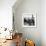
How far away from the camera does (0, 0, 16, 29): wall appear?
4.48 m

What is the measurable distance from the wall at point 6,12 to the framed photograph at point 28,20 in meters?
0.79

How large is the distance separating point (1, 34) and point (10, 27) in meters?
0.45

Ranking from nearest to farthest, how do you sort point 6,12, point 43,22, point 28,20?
point 6,12
point 43,22
point 28,20

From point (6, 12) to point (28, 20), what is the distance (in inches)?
43.4

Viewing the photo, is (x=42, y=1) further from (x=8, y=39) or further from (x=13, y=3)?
(x=8, y=39)

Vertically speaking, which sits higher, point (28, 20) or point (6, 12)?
point (6, 12)

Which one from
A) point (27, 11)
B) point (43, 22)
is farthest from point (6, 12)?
point (43, 22)

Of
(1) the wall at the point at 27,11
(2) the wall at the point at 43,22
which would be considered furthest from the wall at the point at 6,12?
(2) the wall at the point at 43,22

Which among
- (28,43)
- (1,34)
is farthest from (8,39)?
(28,43)

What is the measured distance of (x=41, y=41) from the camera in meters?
5.17

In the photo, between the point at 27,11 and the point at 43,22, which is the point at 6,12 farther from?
the point at 43,22

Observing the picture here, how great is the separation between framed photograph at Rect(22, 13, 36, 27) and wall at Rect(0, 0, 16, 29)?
789 millimetres

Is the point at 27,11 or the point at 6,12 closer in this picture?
the point at 6,12

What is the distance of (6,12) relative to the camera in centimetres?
451
